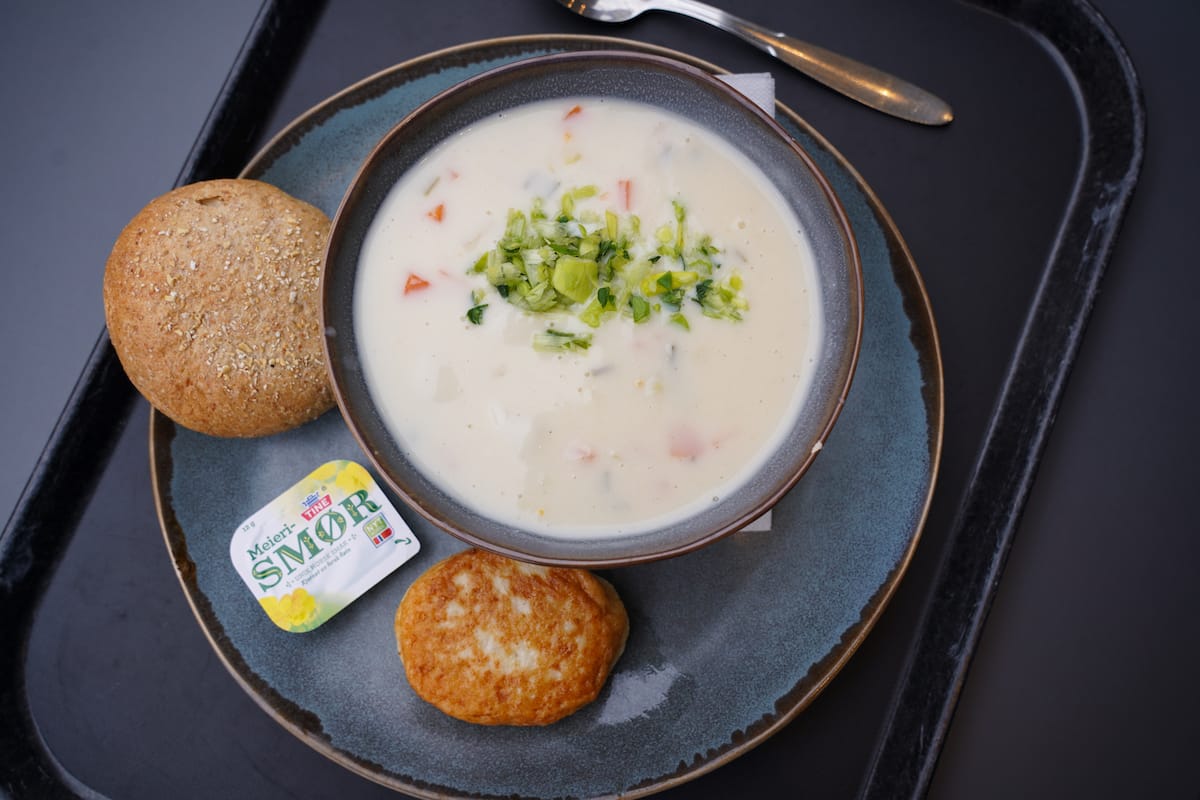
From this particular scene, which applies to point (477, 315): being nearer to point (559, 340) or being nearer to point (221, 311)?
point (559, 340)

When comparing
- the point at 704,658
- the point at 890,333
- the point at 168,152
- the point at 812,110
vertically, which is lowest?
the point at 704,658

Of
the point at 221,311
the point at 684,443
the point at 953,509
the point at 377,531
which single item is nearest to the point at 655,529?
the point at 684,443

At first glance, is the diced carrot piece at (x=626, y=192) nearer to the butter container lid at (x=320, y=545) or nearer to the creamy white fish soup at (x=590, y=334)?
the creamy white fish soup at (x=590, y=334)

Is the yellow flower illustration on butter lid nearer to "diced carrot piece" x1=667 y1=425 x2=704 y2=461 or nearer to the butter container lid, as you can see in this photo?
the butter container lid

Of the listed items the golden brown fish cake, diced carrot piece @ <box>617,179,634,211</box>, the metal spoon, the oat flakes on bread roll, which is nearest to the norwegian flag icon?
the golden brown fish cake

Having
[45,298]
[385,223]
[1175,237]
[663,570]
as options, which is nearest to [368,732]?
[663,570]

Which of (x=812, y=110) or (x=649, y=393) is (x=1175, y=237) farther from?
(x=649, y=393)

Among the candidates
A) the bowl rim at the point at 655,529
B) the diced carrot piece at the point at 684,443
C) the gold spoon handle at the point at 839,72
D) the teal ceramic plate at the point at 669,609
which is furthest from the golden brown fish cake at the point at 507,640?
the gold spoon handle at the point at 839,72
